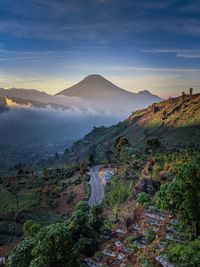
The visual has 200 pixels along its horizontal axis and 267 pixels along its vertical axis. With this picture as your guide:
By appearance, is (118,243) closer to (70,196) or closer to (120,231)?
(120,231)

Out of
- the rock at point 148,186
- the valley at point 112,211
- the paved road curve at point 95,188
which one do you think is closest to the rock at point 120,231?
the valley at point 112,211

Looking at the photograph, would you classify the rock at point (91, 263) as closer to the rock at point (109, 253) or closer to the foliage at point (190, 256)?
the rock at point (109, 253)

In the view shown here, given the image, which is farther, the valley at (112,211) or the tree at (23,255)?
the tree at (23,255)

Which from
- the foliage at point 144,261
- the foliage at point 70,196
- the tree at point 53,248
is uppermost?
the tree at point 53,248

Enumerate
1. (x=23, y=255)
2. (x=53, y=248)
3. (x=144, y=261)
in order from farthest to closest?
(x=23, y=255)
(x=144, y=261)
(x=53, y=248)

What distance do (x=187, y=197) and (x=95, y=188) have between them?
65786 millimetres

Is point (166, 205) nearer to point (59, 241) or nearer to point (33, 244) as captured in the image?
point (59, 241)

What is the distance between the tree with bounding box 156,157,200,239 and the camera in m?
32.4

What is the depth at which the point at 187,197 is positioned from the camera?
32.5 meters

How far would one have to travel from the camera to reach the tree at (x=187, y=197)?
3241 centimetres

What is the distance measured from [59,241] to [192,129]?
489ft

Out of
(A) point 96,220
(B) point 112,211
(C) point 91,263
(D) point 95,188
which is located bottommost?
(D) point 95,188

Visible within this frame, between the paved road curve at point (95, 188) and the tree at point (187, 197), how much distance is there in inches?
1955

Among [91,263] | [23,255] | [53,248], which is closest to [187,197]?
[53,248]
